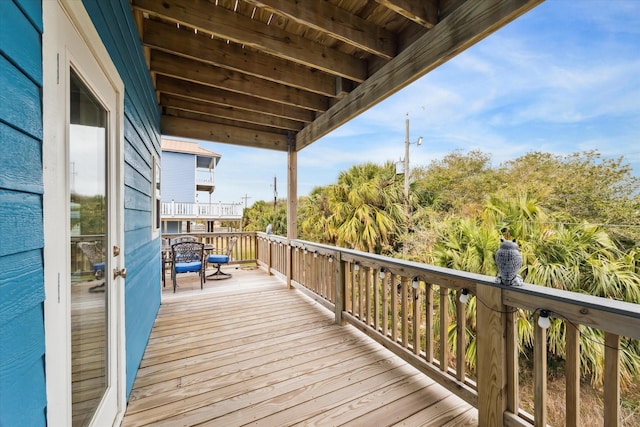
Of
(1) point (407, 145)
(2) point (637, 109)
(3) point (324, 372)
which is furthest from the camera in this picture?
(1) point (407, 145)

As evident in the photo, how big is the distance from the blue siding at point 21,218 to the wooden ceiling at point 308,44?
1492mm

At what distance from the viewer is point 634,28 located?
5.64 meters

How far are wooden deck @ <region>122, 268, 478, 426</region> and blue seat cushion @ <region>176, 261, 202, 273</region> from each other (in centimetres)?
120

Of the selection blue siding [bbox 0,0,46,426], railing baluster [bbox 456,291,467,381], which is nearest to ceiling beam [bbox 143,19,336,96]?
blue siding [bbox 0,0,46,426]

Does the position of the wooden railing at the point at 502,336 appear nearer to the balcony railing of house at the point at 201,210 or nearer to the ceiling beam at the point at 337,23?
the ceiling beam at the point at 337,23

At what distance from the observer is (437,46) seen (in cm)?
193

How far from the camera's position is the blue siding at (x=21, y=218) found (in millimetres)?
605

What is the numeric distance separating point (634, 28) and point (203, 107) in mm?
9128

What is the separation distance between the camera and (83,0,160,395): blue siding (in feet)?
4.77

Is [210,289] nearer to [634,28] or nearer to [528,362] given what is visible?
[528,362]

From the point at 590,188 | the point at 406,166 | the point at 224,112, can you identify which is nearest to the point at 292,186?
the point at 224,112

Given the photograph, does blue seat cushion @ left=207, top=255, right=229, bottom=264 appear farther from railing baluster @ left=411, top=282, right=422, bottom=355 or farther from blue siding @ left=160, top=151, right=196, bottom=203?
blue siding @ left=160, top=151, right=196, bottom=203

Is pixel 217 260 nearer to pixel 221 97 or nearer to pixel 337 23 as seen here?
pixel 221 97

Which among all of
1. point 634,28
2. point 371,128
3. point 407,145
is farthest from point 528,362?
point 371,128
